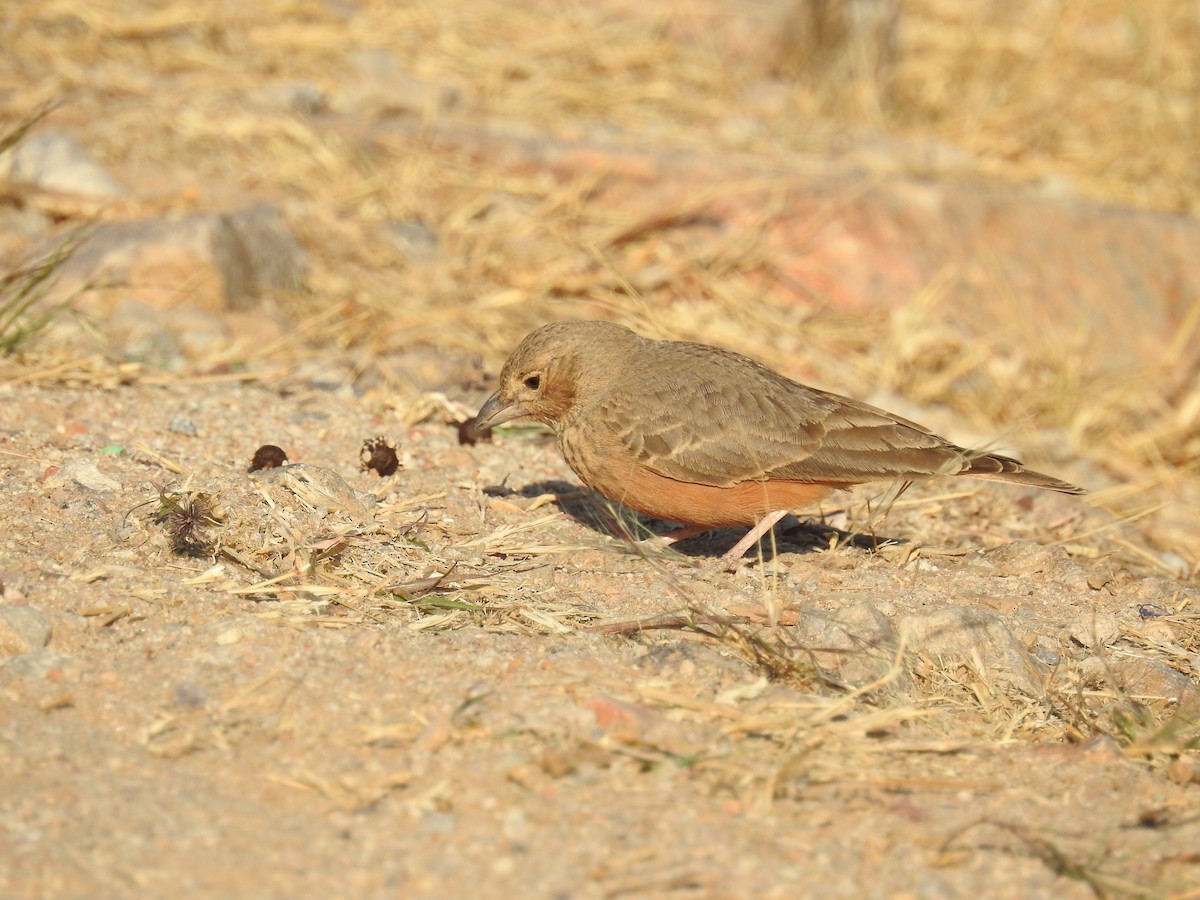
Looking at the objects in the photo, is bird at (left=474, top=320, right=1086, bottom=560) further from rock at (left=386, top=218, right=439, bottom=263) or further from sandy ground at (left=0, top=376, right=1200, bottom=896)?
rock at (left=386, top=218, right=439, bottom=263)

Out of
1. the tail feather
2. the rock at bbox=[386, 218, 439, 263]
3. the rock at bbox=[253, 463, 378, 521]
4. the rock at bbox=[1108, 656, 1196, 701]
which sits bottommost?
the rock at bbox=[1108, 656, 1196, 701]

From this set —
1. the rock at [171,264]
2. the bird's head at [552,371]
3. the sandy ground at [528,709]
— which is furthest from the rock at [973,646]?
the rock at [171,264]

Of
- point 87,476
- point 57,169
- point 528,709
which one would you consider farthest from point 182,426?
point 57,169

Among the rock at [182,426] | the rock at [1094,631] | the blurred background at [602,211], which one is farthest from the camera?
the blurred background at [602,211]

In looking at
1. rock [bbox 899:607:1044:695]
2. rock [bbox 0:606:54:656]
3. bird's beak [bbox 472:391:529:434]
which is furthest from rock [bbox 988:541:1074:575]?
rock [bbox 0:606:54:656]

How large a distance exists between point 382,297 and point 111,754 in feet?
14.9

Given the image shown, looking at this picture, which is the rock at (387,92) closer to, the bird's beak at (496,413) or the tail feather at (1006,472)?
the bird's beak at (496,413)

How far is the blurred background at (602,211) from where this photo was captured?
7.06 meters

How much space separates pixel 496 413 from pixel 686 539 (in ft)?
3.14

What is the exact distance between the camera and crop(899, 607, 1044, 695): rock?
4102 millimetres

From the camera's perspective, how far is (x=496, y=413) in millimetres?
5336

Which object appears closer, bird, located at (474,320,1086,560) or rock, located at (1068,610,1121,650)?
rock, located at (1068,610,1121,650)

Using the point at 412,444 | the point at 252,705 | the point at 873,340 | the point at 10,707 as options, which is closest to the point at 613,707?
the point at 252,705

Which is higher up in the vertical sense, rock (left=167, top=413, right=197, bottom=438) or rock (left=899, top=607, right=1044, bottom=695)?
rock (left=167, top=413, right=197, bottom=438)
